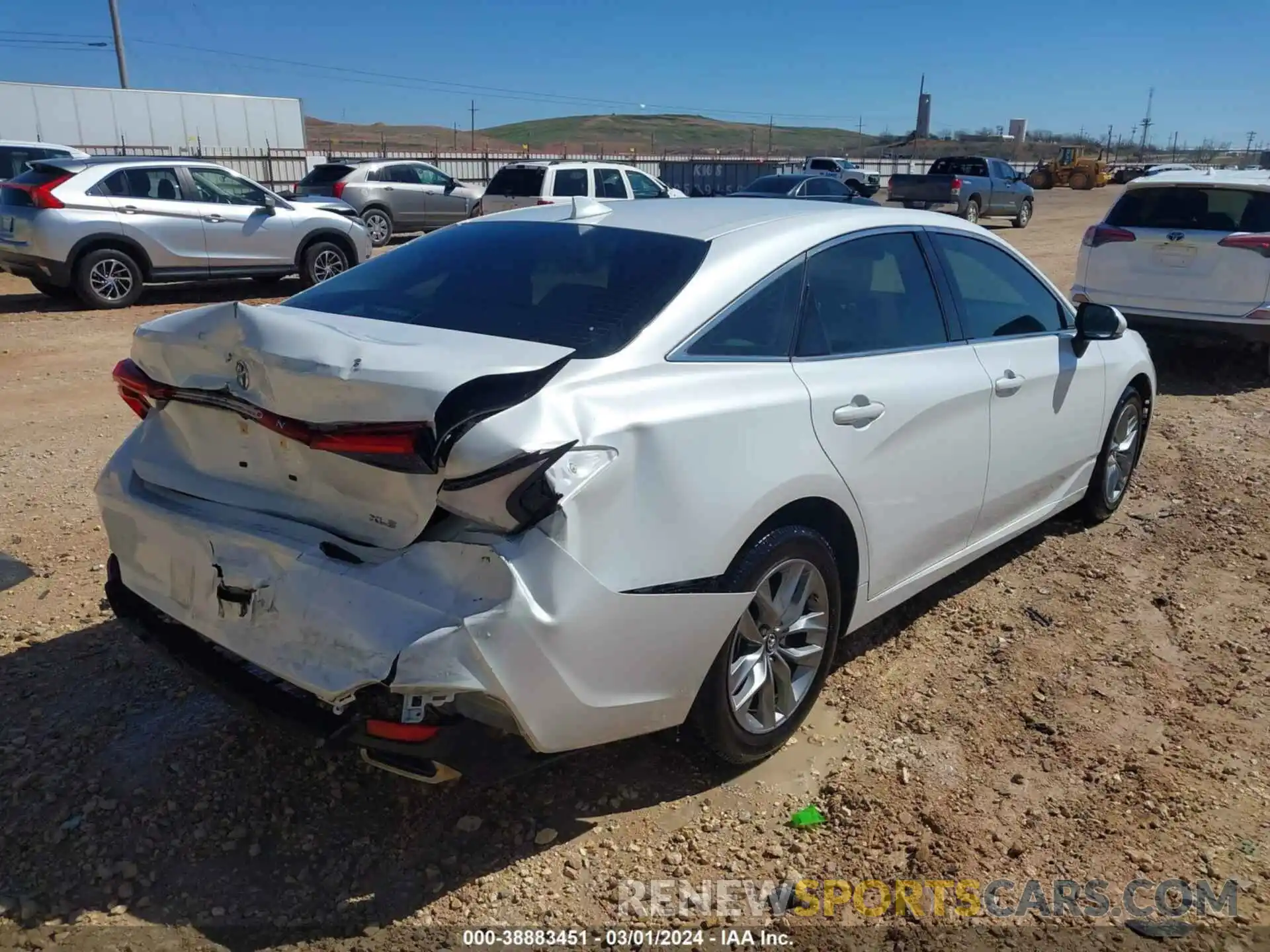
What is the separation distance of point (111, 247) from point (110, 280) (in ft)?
1.21

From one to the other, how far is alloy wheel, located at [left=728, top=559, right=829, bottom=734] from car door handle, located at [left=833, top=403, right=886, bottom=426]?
0.46 m

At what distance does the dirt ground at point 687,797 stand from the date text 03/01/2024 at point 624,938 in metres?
0.02

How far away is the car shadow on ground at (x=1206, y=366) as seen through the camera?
343 inches

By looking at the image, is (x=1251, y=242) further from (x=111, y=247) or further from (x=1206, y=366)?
(x=111, y=247)

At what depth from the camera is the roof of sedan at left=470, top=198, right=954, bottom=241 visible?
3385 mm

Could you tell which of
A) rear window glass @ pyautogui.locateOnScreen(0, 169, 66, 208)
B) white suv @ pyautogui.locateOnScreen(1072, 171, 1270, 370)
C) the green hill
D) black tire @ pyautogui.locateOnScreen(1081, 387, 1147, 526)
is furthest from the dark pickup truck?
the green hill

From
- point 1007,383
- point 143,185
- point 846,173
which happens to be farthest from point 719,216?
point 846,173

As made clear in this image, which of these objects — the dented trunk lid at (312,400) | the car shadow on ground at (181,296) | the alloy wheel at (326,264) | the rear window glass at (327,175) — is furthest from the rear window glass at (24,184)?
the dented trunk lid at (312,400)

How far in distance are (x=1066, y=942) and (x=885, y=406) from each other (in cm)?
162

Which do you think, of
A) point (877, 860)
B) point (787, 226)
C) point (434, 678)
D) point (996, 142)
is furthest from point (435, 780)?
point (996, 142)

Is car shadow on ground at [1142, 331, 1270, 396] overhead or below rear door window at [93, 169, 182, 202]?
below

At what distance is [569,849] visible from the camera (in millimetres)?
2816

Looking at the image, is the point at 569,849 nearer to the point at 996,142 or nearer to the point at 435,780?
the point at 435,780

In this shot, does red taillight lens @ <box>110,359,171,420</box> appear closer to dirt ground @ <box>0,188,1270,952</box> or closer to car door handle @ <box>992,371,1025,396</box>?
dirt ground @ <box>0,188,1270,952</box>
